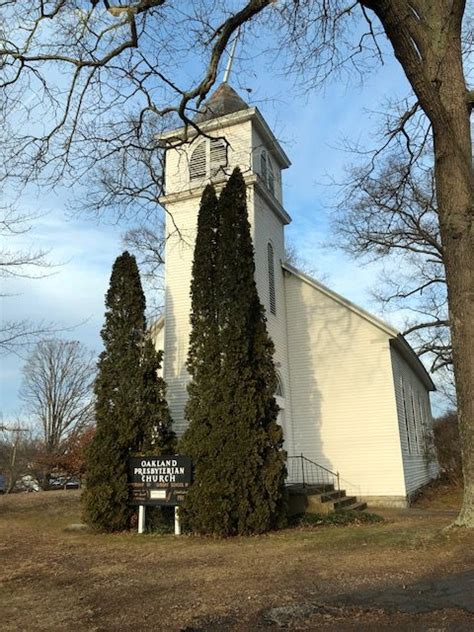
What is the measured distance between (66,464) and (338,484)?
53.8ft

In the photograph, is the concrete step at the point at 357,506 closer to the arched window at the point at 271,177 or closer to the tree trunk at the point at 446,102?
the tree trunk at the point at 446,102

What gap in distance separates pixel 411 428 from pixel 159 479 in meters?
11.8

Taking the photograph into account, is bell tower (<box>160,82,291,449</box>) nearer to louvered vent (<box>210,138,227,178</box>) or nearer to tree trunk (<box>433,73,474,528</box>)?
louvered vent (<box>210,138,227,178</box>)

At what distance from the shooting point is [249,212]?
1617 cm

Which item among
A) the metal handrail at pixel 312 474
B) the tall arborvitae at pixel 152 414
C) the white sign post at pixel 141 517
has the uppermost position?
the tall arborvitae at pixel 152 414

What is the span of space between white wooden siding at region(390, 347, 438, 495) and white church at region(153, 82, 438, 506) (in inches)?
5.0

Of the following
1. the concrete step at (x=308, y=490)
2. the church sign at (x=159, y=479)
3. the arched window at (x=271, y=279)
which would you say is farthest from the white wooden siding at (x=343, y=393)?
the church sign at (x=159, y=479)

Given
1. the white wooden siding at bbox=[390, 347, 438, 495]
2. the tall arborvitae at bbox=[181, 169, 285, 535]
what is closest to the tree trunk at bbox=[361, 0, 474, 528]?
the tall arborvitae at bbox=[181, 169, 285, 535]

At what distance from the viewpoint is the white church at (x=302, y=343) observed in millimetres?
15641

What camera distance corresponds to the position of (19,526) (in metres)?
12.0

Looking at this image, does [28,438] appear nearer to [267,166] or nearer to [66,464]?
[66,464]

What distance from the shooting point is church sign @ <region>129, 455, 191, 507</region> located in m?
10.4

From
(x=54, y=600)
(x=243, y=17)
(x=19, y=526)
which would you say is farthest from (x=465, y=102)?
(x=19, y=526)

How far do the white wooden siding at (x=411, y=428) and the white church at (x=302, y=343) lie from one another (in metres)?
0.13
